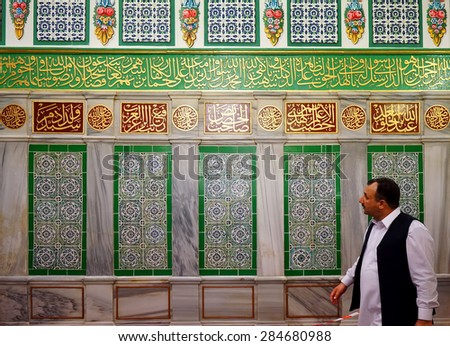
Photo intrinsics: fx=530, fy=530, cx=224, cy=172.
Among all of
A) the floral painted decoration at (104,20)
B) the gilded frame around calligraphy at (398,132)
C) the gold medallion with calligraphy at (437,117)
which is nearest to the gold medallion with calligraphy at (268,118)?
the gilded frame around calligraphy at (398,132)

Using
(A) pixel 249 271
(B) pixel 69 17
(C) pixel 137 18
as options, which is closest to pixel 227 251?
(A) pixel 249 271

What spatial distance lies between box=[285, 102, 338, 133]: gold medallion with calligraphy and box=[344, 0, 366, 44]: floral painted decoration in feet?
1.98

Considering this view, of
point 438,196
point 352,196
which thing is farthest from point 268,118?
point 438,196

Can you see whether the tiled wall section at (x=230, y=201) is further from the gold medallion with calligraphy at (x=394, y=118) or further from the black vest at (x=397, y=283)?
the black vest at (x=397, y=283)

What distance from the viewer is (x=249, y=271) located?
4.40 m

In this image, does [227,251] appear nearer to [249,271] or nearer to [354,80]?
[249,271]

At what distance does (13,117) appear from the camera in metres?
4.39

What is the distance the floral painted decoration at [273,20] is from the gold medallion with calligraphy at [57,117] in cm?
170

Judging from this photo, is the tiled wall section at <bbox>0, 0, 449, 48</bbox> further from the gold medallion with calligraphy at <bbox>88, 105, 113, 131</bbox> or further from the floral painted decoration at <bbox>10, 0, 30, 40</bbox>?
the gold medallion with calligraphy at <bbox>88, 105, 113, 131</bbox>

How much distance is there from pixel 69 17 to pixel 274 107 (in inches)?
73.8

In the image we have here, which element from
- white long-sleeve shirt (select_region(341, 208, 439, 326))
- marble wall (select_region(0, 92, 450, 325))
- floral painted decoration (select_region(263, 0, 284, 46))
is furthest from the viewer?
floral painted decoration (select_region(263, 0, 284, 46))

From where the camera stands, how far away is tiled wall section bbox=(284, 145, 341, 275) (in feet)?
14.5

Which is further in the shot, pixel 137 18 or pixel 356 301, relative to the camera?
pixel 137 18

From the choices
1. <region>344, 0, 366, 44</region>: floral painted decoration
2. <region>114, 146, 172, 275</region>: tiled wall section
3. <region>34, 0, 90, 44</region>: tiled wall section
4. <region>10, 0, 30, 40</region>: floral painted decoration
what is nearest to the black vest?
<region>114, 146, 172, 275</region>: tiled wall section
